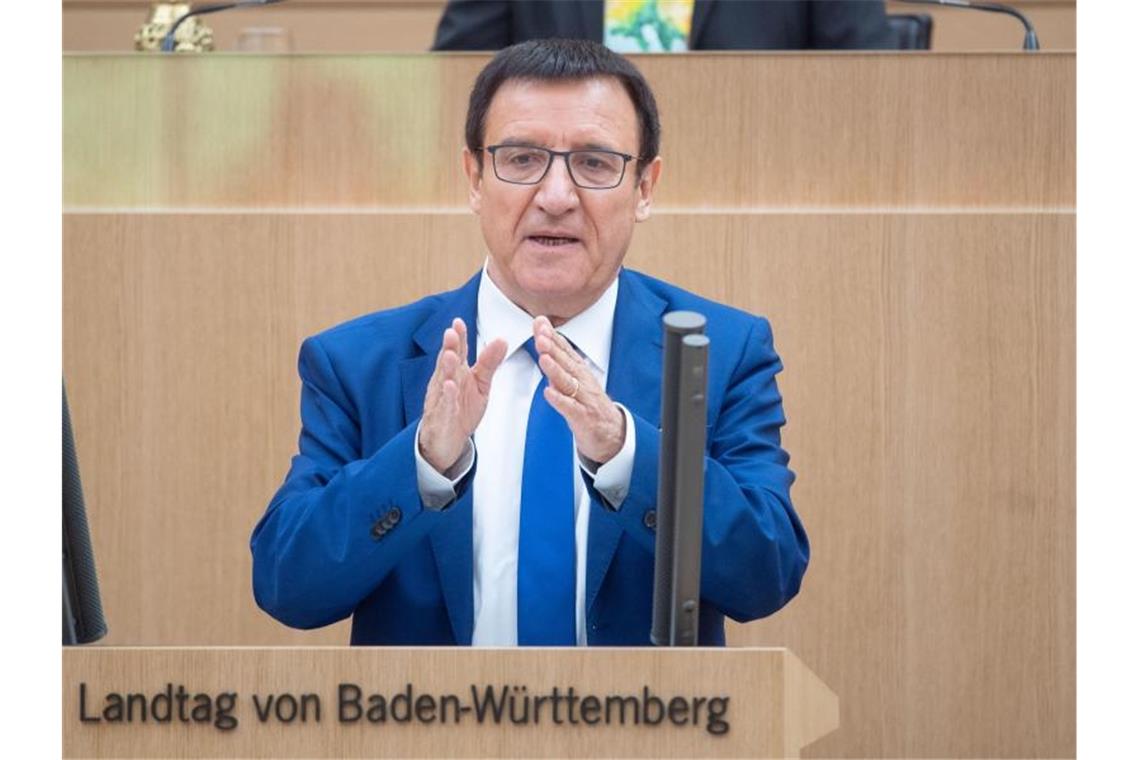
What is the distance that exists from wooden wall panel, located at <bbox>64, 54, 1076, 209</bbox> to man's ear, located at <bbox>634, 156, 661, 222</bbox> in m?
0.85

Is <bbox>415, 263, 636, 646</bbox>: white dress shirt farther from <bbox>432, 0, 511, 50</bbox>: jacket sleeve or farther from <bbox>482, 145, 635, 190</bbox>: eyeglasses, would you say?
<bbox>432, 0, 511, 50</bbox>: jacket sleeve

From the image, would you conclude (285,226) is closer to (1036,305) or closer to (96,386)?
(96,386)

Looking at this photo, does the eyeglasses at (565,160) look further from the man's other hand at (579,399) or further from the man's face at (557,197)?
the man's other hand at (579,399)

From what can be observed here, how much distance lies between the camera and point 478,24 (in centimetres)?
421

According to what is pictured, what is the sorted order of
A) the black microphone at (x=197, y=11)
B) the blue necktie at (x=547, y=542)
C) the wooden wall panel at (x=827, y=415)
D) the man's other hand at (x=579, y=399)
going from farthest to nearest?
the black microphone at (x=197, y=11) → the wooden wall panel at (x=827, y=415) → the blue necktie at (x=547, y=542) → the man's other hand at (x=579, y=399)

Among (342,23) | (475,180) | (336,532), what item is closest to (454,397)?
(336,532)

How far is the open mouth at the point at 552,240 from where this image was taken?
245 centimetres

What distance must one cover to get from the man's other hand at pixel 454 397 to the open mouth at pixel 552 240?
1.12 feet

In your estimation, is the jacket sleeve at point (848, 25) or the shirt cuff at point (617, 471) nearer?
the shirt cuff at point (617, 471)

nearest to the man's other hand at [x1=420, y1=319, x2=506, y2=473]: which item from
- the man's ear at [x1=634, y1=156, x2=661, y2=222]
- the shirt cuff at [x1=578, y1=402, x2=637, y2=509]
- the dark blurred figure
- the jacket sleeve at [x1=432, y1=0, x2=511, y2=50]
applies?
the shirt cuff at [x1=578, y1=402, x2=637, y2=509]

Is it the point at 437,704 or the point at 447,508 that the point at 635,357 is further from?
the point at 437,704

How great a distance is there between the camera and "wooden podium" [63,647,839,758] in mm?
1757

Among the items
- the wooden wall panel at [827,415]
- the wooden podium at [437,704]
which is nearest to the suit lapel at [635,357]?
the wooden podium at [437,704]

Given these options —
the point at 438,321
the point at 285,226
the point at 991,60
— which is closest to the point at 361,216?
the point at 285,226
